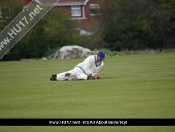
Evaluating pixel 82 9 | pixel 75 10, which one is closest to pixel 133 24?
pixel 82 9

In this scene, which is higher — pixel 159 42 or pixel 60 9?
pixel 60 9

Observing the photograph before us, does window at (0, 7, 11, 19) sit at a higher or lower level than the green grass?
higher

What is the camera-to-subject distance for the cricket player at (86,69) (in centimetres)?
2122

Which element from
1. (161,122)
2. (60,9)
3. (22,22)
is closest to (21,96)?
(161,122)

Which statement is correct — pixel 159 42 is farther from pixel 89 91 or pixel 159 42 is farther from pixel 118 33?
pixel 89 91

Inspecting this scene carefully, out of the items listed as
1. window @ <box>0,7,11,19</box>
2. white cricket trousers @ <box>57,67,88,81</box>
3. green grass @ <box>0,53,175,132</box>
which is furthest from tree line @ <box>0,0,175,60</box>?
green grass @ <box>0,53,175,132</box>

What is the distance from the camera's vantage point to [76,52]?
52062mm

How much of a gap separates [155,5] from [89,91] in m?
46.9

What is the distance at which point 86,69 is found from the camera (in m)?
21.4

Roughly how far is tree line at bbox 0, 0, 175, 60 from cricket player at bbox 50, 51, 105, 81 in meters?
32.7

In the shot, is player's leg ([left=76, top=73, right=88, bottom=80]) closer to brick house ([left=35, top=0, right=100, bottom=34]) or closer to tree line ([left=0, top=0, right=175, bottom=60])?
tree line ([left=0, top=0, right=175, bottom=60])

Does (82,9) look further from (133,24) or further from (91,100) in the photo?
(91,100)

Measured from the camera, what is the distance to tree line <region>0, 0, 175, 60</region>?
5553 centimetres

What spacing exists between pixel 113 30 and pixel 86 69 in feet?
132
